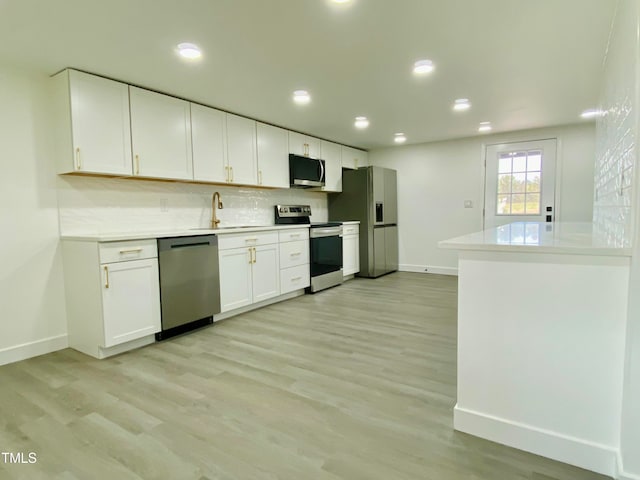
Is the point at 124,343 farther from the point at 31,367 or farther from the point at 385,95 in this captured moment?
the point at 385,95

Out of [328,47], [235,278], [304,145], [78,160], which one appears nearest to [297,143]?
[304,145]

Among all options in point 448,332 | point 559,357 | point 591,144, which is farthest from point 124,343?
point 591,144

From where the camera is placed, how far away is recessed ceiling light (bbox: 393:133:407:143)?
5.31 metres

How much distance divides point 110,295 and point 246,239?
4.67ft

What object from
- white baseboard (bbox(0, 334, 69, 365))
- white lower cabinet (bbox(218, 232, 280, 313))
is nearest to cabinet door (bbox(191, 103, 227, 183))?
white lower cabinet (bbox(218, 232, 280, 313))

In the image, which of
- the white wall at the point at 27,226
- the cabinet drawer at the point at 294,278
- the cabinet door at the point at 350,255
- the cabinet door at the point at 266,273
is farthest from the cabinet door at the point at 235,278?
the cabinet door at the point at 350,255

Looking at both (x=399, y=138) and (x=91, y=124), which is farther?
(x=399, y=138)

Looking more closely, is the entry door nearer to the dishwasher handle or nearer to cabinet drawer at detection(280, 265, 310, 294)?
cabinet drawer at detection(280, 265, 310, 294)

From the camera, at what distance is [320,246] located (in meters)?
4.84

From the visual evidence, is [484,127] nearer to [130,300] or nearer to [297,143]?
[297,143]

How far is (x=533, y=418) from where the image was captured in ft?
5.12

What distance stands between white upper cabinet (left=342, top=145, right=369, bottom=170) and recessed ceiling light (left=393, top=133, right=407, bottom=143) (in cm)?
78

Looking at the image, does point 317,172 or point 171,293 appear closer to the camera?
point 171,293

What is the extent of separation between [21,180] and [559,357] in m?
3.63
